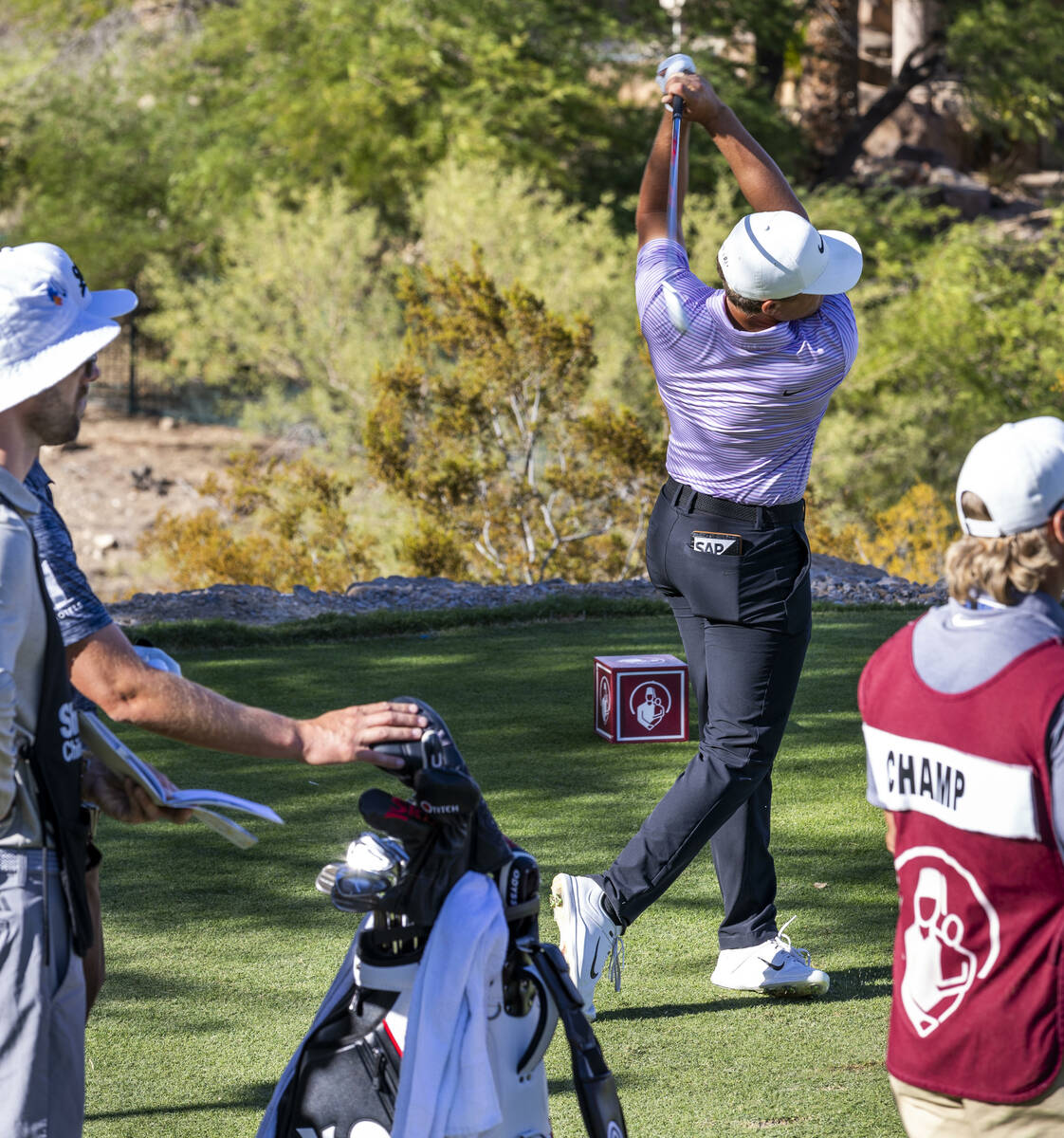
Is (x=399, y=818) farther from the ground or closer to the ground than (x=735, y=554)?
farther from the ground

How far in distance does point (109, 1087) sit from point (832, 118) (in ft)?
103

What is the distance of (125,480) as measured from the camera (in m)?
28.1

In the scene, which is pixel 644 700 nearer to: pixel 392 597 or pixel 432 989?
pixel 432 989

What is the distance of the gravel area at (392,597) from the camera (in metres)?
9.29

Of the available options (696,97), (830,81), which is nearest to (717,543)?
(696,97)

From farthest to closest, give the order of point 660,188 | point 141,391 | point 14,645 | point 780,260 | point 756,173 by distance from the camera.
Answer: point 141,391 < point 660,188 < point 756,173 < point 780,260 < point 14,645

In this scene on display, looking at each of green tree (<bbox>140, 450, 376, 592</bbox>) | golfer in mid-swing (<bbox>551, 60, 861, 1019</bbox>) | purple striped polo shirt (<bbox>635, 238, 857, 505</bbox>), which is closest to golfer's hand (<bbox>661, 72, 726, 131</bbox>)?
golfer in mid-swing (<bbox>551, 60, 861, 1019</bbox>)

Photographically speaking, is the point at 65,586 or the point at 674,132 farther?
the point at 674,132

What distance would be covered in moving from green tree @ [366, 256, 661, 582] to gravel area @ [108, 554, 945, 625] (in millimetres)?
5740

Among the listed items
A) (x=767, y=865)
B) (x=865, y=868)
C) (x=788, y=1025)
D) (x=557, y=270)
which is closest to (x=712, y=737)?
(x=767, y=865)

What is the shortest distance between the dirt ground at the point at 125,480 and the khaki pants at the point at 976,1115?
21535 millimetres

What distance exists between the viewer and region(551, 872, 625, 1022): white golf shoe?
3.62 meters

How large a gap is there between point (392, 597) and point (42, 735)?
785 centimetres

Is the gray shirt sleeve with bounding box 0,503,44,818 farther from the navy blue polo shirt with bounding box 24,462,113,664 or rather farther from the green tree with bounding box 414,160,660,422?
the green tree with bounding box 414,160,660,422
